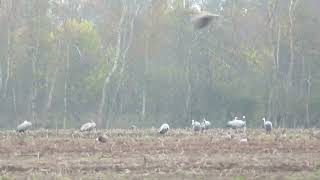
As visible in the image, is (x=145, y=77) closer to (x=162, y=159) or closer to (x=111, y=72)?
(x=111, y=72)

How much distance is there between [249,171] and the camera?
47.4ft

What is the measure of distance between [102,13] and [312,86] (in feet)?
57.2

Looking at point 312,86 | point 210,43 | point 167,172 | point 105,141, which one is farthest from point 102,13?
point 167,172

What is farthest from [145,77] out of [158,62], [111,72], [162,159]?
[162,159]

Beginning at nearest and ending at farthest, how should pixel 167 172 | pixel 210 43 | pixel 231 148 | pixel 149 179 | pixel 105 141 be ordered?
pixel 149 179, pixel 167 172, pixel 231 148, pixel 105 141, pixel 210 43

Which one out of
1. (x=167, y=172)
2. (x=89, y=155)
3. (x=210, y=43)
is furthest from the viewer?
(x=210, y=43)

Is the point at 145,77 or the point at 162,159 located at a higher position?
the point at 145,77

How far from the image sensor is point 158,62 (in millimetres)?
56438

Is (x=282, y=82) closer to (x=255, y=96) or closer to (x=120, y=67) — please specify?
(x=255, y=96)

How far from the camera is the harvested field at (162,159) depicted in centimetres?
1405

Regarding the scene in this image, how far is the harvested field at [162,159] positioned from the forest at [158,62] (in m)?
26.5

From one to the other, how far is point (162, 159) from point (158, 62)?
4004 centimetres

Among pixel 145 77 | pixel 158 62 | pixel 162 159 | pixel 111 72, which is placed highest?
pixel 158 62

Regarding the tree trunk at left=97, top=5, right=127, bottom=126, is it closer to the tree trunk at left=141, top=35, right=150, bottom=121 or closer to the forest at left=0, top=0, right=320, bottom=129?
the forest at left=0, top=0, right=320, bottom=129
